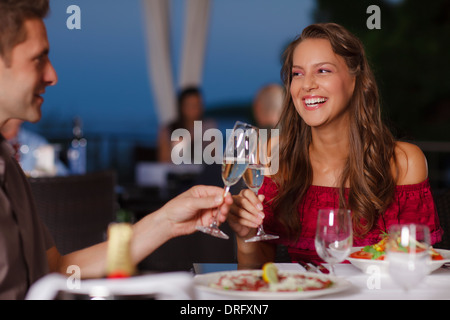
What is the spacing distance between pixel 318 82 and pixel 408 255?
114 cm

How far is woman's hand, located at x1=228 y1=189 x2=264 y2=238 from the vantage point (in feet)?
5.42

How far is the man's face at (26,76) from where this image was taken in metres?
1.18

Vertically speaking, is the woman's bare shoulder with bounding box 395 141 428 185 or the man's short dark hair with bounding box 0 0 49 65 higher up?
the man's short dark hair with bounding box 0 0 49 65

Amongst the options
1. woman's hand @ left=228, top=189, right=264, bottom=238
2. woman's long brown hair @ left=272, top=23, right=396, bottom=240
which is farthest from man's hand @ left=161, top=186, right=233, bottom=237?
woman's long brown hair @ left=272, top=23, right=396, bottom=240

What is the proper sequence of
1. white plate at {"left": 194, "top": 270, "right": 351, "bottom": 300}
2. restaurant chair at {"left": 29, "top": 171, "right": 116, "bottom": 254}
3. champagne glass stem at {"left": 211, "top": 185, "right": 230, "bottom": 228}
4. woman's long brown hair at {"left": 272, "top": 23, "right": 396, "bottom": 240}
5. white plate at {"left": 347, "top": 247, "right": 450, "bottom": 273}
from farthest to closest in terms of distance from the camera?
restaurant chair at {"left": 29, "top": 171, "right": 116, "bottom": 254} → woman's long brown hair at {"left": 272, "top": 23, "right": 396, "bottom": 240} → champagne glass stem at {"left": 211, "top": 185, "right": 230, "bottom": 228} → white plate at {"left": 347, "top": 247, "right": 450, "bottom": 273} → white plate at {"left": 194, "top": 270, "right": 351, "bottom": 300}

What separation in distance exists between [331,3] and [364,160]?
12597 mm

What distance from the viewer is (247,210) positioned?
167cm

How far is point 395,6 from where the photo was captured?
1301 centimetres

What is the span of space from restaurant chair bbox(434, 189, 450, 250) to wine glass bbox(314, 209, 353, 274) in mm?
1040

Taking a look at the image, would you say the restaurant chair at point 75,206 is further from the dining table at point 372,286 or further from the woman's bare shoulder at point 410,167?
the woman's bare shoulder at point 410,167

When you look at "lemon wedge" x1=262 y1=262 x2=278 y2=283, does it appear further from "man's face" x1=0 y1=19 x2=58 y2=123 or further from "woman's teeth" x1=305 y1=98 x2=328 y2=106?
"woman's teeth" x1=305 y1=98 x2=328 y2=106

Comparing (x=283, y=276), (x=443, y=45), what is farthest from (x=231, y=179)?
(x=443, y=45)

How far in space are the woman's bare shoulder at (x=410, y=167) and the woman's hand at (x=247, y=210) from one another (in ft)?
2.61
